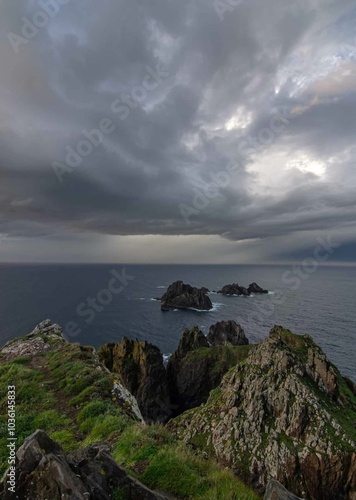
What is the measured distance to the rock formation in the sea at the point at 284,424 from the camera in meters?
39.9

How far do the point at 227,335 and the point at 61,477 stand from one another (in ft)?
372

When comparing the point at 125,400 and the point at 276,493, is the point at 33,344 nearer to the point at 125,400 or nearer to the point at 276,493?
the point at 125,400

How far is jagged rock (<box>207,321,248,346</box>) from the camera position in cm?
10962

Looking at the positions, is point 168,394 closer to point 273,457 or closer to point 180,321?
point 273,457

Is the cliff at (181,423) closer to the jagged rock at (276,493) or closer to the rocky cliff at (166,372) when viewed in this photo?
the jagged rock at (276,493)

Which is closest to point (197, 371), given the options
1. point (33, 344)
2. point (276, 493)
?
point (33, 344)

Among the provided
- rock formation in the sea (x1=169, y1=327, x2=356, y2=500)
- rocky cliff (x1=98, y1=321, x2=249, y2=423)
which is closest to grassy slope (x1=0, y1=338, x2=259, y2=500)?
rock formation in the sea (x1=169, y1=327, x2=356, y2=500)

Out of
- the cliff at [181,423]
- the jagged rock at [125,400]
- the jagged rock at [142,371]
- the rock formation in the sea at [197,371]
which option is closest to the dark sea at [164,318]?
the rock formation in the sea at [197,371]

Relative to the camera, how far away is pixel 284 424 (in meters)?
45.7

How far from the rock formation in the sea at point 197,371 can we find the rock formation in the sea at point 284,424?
2032 centimetres

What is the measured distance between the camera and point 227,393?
56.5 metres

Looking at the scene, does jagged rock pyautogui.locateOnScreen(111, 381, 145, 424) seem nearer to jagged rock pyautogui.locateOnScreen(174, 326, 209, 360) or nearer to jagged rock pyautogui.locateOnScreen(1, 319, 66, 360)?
jagged rock pyautogui.locateOnScreen(1, 319, 66, 360)

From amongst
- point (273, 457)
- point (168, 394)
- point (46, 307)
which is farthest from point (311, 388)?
point (46, 307)

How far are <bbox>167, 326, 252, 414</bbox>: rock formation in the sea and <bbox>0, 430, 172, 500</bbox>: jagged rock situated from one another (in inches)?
3222
